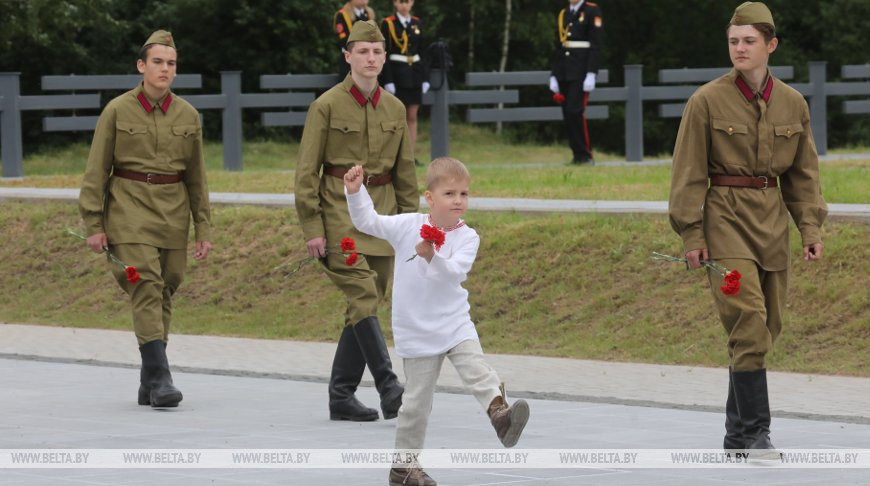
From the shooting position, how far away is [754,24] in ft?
27.2

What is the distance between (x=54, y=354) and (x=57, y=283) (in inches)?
147

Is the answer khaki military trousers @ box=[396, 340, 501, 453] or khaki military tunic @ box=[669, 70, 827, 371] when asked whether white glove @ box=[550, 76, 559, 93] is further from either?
khaki military trousers @ box=[396, 340, 501, 453]

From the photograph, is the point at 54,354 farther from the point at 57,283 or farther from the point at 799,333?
the point at 799,333

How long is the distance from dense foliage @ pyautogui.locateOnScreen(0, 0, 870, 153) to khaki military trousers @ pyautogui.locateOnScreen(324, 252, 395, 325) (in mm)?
21285

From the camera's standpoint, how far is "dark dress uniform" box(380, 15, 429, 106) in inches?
850

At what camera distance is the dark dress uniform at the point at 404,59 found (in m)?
21.6

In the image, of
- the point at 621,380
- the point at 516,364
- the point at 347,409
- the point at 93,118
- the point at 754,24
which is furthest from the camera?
the point at 93,118

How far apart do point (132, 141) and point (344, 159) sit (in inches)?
56.7

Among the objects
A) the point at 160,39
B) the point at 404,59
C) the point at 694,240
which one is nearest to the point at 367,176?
the point at 160,39

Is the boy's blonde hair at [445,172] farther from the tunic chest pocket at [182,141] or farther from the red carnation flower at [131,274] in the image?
the tunic chest pocket at [182,141]

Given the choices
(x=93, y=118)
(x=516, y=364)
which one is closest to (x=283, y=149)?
(x=93, y=118)

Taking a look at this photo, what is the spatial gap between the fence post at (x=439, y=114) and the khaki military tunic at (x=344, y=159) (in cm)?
1358

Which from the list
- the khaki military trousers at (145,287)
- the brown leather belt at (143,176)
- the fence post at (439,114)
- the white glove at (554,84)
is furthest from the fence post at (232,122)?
the khaki military trousers at (145,287)

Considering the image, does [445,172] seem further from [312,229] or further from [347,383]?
[347,383]
